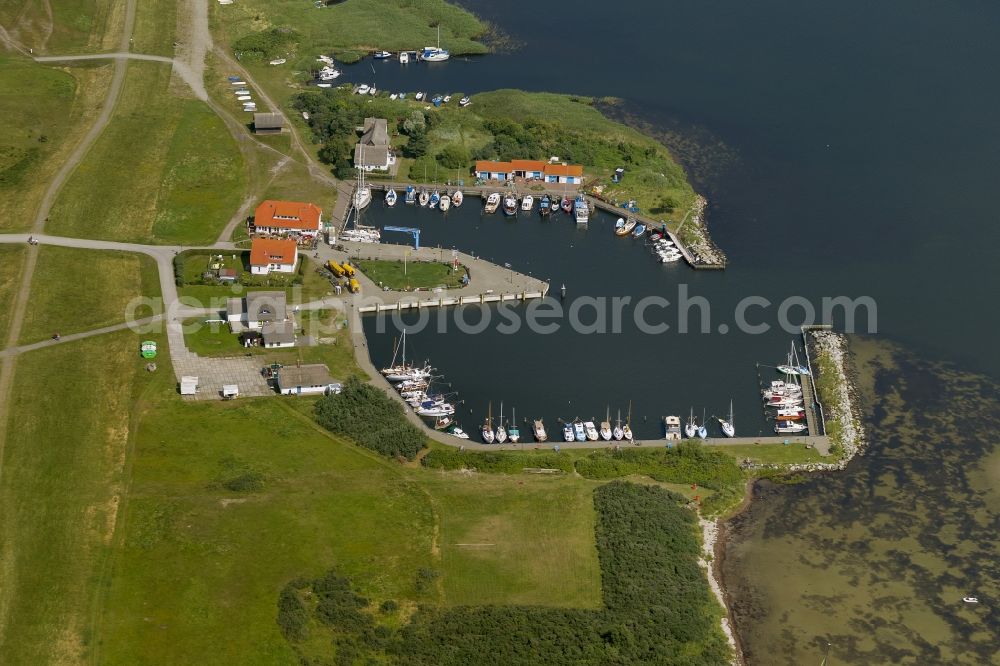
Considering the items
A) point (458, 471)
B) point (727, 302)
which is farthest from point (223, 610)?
point (727, 302)

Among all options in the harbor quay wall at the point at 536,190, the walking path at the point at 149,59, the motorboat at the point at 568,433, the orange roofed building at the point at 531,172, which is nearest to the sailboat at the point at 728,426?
the motorboat at the point at 568,433

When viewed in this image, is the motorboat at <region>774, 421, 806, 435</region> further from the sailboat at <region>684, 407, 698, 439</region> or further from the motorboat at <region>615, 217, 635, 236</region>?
the motorboat at <region>615, 217, 635, 236</region>

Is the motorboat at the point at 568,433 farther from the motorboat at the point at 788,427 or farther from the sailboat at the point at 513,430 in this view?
the motorboat at the point at 788,427

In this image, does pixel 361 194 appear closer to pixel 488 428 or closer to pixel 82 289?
pixel 82 289

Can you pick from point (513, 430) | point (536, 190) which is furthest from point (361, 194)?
point (513, 430)

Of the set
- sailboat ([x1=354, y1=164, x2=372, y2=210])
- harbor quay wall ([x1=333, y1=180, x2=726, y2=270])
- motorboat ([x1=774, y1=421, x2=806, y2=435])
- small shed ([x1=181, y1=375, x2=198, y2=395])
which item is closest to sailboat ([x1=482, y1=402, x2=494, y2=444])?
motorboat ([x1=774, y1=421, x2=806, y2=435])
